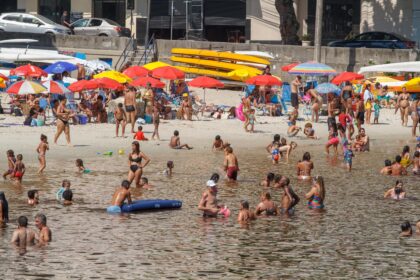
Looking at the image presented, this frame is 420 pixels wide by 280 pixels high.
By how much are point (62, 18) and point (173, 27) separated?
18.0 feet

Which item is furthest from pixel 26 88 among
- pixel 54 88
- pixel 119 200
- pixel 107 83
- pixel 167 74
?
pixel 119 200

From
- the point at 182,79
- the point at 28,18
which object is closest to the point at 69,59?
the point at 182,79

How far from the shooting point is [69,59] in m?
47.3

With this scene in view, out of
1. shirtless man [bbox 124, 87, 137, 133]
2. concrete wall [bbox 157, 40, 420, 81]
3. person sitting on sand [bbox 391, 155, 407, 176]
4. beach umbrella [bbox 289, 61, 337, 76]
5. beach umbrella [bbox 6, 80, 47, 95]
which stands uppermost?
concrete wall [bbox 157, 40, 420, 81]

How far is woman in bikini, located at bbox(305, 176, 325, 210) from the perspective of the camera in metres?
27.9

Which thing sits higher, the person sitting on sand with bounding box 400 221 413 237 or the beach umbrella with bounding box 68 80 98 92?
the beach umbrella with bounding box 68 80 98 92

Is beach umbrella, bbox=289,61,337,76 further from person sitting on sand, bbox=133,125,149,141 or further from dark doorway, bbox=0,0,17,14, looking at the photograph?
dark doorway, bbox=0,0,17,14

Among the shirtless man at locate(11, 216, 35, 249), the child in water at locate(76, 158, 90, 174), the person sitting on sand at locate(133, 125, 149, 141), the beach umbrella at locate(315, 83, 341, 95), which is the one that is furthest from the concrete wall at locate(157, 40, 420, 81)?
the shirtless man at locate(11, 216, 35, 249)

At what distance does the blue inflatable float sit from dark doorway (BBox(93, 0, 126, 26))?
112 ft

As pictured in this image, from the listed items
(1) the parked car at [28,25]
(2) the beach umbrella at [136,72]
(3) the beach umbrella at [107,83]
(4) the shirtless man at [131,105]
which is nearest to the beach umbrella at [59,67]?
(2) the beach umbrella at [136,72]

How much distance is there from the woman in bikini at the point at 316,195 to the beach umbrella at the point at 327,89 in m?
15.2

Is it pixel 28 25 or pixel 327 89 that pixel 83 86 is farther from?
pixel 28 25

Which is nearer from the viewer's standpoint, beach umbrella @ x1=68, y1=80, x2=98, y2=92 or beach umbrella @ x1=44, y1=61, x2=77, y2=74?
beach umbrella @ x1=68, y1=80, x2=98, y2=92

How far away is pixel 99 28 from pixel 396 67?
17.2 m
